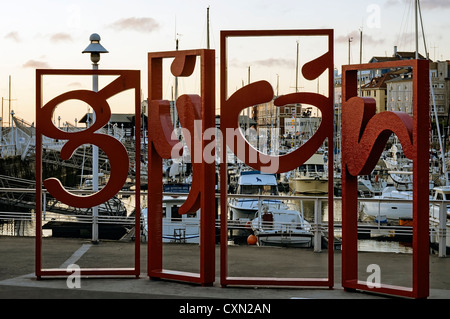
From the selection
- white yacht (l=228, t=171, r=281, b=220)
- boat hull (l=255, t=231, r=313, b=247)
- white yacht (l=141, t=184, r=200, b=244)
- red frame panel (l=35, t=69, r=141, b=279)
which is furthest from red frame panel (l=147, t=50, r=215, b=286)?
white yacht (l=228, t=171, r=281, b=220)

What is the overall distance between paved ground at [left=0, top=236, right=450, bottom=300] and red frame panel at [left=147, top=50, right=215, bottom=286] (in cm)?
34

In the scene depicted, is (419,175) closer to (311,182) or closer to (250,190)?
(250,190)

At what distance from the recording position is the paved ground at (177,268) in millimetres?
9109

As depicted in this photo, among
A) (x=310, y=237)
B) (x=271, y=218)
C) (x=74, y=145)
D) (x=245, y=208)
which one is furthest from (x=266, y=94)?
(x=245, y=208)

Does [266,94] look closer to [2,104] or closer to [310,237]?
[310,237]

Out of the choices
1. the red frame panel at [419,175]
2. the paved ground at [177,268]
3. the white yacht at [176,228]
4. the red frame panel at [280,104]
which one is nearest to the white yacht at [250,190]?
the white yacht at [176,228]

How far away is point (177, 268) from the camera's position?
37.3ft

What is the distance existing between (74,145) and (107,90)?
91 cm

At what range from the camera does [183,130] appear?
9633 mm

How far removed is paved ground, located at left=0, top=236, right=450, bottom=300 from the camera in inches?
359

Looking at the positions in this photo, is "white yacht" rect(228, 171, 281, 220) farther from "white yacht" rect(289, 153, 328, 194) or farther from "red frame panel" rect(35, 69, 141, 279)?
"red frame panel" rect(35, 69, 141, 279)

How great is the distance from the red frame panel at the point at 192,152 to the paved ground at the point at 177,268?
339 mm

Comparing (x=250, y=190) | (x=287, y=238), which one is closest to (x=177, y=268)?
(x=287, y=238)

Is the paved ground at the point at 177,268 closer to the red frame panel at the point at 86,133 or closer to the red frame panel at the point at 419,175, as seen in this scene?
the red frame panel at the point at 86,133
